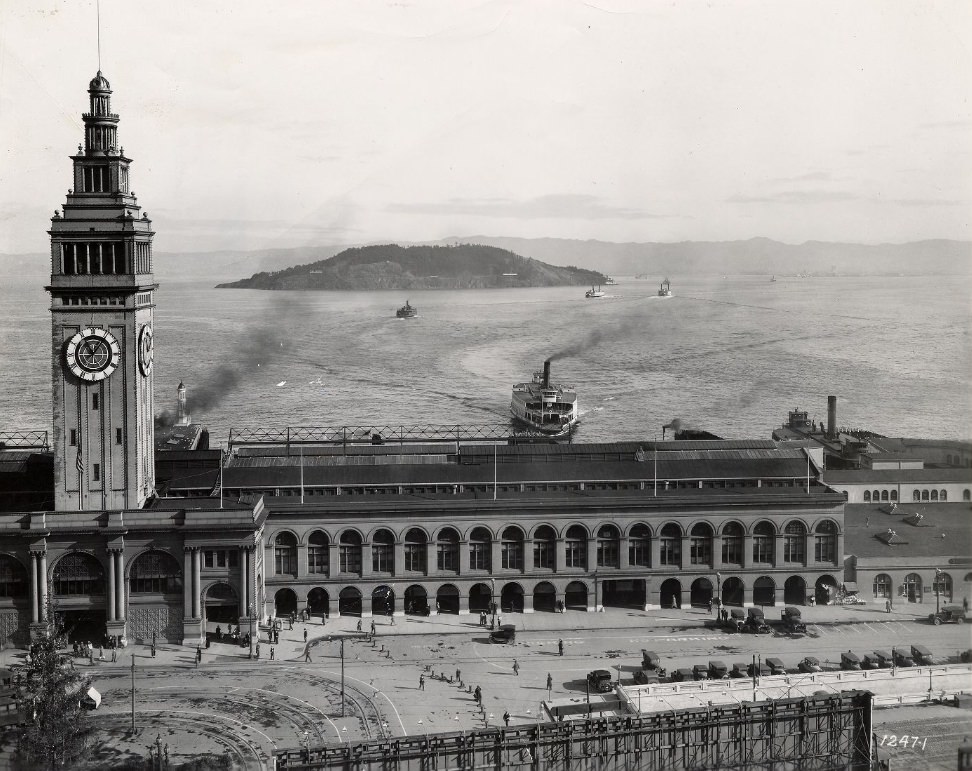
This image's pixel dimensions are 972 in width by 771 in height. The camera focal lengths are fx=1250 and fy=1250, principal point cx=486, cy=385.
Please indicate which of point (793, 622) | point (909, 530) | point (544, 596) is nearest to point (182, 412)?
point (544, 596)

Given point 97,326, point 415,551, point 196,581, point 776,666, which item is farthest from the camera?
point 415,551

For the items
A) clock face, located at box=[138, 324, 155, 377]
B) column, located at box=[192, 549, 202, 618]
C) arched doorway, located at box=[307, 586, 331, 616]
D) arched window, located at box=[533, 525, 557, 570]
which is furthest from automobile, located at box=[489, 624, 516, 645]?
clock face, located at box=[138, 324, 155, 377]

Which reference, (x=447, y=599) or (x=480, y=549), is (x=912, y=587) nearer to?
(x=480, y=549)

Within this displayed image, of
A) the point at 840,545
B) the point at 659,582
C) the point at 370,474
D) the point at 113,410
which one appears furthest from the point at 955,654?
the point at 113,410

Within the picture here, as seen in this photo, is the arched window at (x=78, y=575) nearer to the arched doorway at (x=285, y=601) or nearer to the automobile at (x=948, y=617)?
the arched doorway at (x=285, y=601)

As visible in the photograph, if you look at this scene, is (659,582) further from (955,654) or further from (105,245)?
(105,245)

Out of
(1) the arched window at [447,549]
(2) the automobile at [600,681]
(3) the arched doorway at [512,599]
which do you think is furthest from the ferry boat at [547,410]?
(2) the automobile at [600,681]
